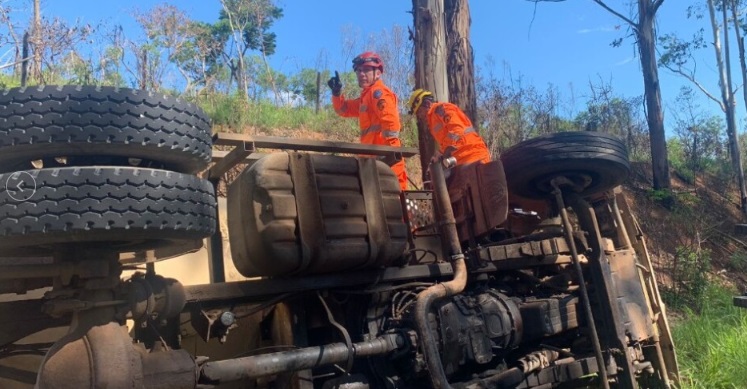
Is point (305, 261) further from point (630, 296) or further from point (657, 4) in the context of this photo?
point (657, 4)

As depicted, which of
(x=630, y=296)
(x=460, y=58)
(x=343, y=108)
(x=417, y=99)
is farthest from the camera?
(x=460, y=58)

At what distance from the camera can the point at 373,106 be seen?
6.51 m

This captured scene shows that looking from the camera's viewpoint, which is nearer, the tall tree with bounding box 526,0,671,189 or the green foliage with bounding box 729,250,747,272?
the green foliage with bounding box 729,250,747,272

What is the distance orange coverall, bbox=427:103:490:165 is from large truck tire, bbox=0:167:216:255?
4.00 meters

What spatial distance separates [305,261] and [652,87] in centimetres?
1543

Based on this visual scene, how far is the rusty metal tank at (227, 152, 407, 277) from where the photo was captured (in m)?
3.03

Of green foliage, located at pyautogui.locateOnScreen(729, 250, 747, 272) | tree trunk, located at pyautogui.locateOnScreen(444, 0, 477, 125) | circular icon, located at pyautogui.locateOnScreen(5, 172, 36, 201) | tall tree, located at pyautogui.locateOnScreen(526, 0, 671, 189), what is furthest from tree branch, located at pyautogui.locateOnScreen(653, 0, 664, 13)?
circular icon, located at pyautogui.locateOnScreen(5, 172, 36, 201)

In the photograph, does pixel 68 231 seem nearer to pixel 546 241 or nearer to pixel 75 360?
pixel 75 360

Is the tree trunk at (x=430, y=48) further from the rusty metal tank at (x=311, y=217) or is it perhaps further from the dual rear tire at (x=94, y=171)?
the dual rear tire at (x=94, y=171)

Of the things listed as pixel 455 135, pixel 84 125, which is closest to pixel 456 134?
pixel 455 135

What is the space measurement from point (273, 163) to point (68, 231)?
1.21m

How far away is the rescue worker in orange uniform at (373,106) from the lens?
6359 millimetres

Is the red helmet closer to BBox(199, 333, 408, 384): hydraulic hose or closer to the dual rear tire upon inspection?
BBox(199, 333, 408, 384): hydraulic hose

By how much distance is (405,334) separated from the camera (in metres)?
3.37
